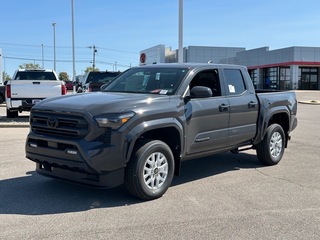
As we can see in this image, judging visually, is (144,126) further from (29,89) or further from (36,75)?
(36,75)

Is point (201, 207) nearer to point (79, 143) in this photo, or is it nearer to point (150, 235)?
point (150, 235)

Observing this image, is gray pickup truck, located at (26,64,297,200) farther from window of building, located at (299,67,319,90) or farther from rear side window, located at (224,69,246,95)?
window of building, located at (299,67,319,90)

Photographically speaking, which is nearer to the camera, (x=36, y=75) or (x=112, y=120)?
(x=112, y=120)

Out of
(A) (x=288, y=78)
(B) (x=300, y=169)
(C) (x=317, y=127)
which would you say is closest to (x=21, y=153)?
(B) (x=300, y=169)

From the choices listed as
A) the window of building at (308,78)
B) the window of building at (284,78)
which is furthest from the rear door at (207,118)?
the window of building at (308,78)

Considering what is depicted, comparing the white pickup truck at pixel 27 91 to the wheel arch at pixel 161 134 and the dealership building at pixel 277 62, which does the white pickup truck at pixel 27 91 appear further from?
the dealership building at pixel 277 62

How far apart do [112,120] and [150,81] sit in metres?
1.64

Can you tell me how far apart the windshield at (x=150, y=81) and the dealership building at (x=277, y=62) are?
40.4m

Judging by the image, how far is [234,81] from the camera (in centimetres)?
725

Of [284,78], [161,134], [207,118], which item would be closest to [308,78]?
[284,78]

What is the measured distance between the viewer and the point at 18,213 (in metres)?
4.98

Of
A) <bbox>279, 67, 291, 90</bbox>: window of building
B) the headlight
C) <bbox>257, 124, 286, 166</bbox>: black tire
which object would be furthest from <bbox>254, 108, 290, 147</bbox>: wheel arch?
<bbox>279, 67, 291, 90</bbox>: window of building

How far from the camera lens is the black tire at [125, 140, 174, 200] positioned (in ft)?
17.4

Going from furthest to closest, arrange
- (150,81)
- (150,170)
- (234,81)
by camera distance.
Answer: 1. (234,81)
2. (150,81)
3. (150,170)
